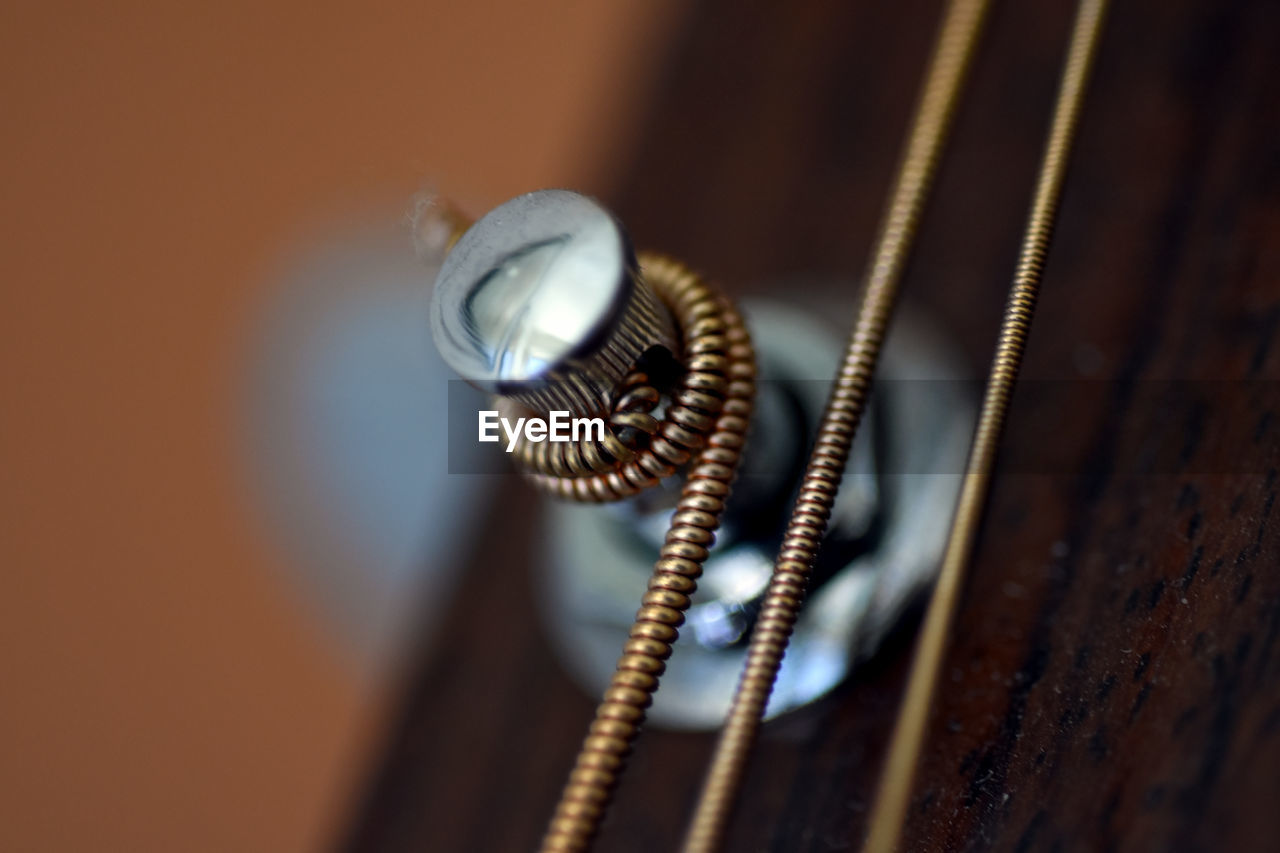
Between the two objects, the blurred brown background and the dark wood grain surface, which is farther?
the blurred brown background

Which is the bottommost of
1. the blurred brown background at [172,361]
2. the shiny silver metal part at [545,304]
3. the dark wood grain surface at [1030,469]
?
the blurred brown background at [172,361]

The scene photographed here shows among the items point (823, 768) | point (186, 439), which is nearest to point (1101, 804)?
point (823, 768)

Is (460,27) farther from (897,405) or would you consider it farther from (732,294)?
(897,405)

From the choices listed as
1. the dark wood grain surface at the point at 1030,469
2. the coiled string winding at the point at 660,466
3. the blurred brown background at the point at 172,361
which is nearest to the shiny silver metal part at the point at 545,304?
the coiled string winding at the point at 660,466

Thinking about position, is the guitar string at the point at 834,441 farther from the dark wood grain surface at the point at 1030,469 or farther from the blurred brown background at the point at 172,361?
the blurred brown background at the point at 172,361

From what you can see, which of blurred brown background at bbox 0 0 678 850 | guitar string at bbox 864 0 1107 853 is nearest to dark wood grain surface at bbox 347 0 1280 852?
guitar string at bbox 864 0 1107 853

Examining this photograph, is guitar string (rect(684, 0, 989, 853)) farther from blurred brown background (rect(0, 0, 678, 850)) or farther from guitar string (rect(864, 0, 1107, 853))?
blurred brown background (rect(0, 0, 678, 850))

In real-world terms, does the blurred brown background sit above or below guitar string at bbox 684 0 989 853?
below
